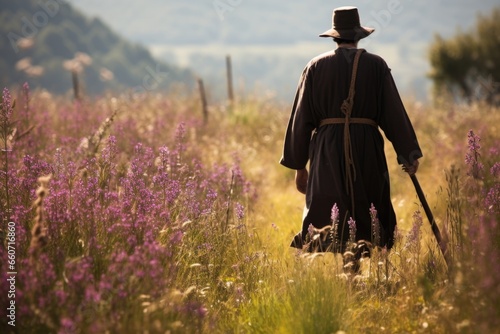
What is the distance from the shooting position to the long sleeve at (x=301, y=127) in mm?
4984

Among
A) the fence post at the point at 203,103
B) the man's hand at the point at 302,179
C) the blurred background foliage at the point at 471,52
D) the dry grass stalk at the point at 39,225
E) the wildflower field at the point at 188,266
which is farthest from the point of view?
the blurred background foliage at the point at 471,52

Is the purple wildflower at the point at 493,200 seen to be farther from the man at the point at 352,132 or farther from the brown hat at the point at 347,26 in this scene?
the brown hat at the point at 347,26

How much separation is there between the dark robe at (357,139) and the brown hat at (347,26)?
0.37 ft

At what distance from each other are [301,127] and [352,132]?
16.2 inches

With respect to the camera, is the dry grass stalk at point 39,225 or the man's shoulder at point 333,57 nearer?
the dry grass stalk at point 39,225

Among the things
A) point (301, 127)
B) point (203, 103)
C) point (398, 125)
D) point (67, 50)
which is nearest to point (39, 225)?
point (301, 127)

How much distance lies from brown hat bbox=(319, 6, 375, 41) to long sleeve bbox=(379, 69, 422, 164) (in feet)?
1.20

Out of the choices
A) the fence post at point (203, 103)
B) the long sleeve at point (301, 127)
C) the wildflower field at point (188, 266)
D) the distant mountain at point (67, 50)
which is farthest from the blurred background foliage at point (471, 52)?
the distant mountain at point (67, 50)

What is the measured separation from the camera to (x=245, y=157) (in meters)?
9.46

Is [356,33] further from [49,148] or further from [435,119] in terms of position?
[435,119]

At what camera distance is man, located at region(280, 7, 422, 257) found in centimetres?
480

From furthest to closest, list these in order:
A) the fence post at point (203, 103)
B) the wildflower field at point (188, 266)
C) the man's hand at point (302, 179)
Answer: the fence post at point (203, 103) < the man's hand at point (302, 179) < the wildflower field at point (188, 266)

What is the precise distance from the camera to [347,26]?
192 inches

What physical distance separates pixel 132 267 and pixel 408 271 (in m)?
1.83
